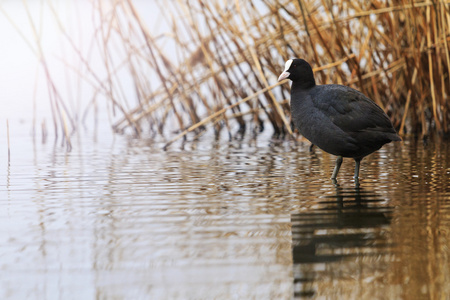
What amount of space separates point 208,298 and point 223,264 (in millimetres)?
397

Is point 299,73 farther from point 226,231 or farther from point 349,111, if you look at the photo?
point 226,231

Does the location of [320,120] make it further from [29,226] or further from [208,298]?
[208,298]

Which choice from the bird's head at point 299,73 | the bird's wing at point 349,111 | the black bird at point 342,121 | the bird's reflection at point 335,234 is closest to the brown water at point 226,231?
the bird's reflection at point 335,234

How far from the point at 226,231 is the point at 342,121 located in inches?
66.2

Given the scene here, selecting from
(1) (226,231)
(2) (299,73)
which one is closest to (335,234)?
(1) (226,231)

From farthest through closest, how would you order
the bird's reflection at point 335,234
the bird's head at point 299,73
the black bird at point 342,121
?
the bird's head at point 299,73
the black bird at point 342,121
the bird's reflection at point 335,234

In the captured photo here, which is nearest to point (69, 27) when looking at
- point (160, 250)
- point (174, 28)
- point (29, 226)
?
point (174, 28)

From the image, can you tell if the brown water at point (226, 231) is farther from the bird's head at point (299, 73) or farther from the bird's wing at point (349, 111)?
the bird's head at point (299, 73)

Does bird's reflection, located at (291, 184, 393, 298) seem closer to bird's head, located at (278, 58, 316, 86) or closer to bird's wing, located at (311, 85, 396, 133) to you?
bird's wing, located at (311, 85, 396, 133)

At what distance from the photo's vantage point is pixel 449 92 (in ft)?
24.0

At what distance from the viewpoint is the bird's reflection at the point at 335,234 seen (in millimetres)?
2597

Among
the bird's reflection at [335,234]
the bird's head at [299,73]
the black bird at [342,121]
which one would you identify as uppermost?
the bird's head at [299,73]

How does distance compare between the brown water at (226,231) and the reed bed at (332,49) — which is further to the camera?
the reed bed at (332,49)

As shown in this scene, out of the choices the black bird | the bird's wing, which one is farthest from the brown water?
the bird's wing
